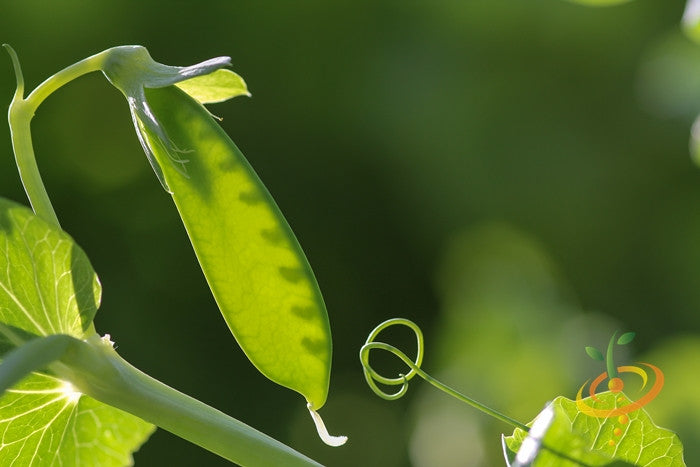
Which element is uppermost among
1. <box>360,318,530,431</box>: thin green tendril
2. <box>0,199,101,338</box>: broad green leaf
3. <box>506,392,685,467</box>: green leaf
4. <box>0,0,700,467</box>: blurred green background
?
<box>0,199,101,338</box>: broad green leaf

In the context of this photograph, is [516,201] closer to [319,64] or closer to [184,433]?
[319,64]

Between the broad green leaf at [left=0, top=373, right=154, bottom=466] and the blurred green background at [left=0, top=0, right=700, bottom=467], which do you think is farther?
the blurred green background at [left=0, top=0, right=700, bottom=467]

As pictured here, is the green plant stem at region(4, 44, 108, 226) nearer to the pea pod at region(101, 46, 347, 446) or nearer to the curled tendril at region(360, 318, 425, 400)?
the pea pod at region(101, 46, 347, 446)

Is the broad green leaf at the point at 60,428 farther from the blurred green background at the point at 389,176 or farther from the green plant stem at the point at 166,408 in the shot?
the blurred green background at the point at 389,176

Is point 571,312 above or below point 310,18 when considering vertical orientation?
below

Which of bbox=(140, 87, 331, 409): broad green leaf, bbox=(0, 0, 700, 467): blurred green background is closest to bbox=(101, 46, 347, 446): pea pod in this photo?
bbox=(140, 87, 331, 409): broad green leaf

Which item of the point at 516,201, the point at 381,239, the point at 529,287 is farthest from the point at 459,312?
the point at 381,239
